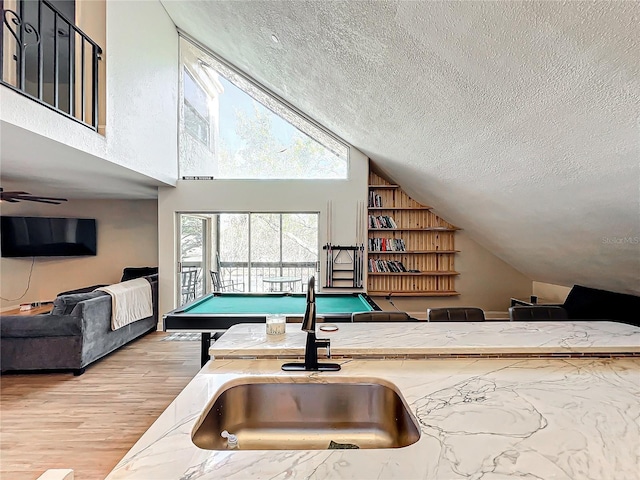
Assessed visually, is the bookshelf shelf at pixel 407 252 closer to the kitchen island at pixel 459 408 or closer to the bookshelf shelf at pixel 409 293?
the bookshelf shelf at pixel 409 293

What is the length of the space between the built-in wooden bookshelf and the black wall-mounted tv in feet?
16.7

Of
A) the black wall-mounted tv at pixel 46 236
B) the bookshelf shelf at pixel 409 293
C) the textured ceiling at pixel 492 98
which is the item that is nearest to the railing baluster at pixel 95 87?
the textured ceiling at pixel 492 98

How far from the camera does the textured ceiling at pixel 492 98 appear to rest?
1.63 m

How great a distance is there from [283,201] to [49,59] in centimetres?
356

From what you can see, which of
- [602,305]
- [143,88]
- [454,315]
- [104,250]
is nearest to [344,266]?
[454,315]

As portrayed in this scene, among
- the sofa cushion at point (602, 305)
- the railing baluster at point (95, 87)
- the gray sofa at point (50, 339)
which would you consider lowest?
the gray sofa at point (50, 339)

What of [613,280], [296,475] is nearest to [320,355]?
[296,475]

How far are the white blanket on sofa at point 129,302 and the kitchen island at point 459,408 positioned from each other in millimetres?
3043

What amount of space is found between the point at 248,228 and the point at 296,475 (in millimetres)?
5000

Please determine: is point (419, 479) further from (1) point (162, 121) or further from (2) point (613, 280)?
(1) point (162, 121)

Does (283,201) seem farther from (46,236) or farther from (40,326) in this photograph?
(46,236)

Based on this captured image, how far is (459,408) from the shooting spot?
3.50ft

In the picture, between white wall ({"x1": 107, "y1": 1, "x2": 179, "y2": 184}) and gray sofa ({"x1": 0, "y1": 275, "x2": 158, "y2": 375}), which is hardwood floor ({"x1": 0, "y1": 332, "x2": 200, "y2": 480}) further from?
white wall ({"x1": 107, "y1": 1, "x2": 179, "y2": 184})

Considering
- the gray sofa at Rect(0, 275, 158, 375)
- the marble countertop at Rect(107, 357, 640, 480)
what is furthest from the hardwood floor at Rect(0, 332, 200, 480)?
the marble countertop at Rect(107, 357, 640, 480)
